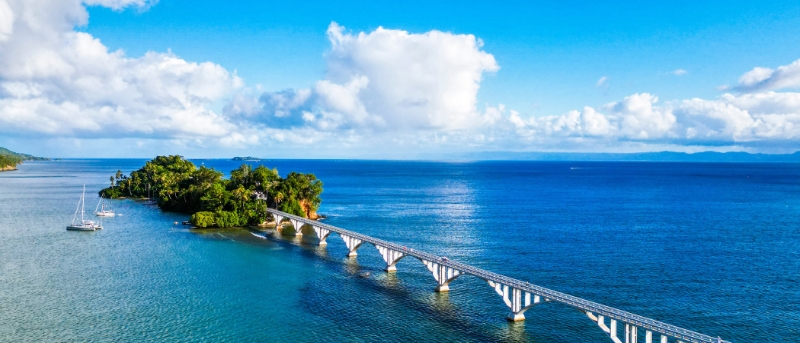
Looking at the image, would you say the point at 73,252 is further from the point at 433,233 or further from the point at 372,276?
the point at 433,233

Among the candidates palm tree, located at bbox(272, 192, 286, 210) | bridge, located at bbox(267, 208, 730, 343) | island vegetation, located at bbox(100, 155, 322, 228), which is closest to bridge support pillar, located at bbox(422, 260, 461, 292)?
bridge, located at bbox(267, 208, 730, 343)

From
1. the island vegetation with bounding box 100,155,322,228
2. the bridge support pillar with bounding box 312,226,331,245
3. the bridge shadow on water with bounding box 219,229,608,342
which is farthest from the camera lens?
the island vegetation with bounding box 100,155,322,228

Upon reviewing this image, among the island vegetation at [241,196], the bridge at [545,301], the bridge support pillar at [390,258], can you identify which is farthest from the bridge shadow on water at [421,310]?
the island vegetation at [241,196]

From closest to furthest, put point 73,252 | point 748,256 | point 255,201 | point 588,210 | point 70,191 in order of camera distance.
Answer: point 748,256 < point 73,252 < point 255,201 < point 588,210 < point 70,191

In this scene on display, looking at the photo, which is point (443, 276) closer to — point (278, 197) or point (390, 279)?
point (390, 279)

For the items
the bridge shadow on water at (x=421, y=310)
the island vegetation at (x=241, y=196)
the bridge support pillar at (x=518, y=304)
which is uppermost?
the island vegetation at (x=241, y=196)

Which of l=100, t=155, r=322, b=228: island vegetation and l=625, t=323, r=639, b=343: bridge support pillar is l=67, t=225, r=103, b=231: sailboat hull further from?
l=625, t=323, r=639, b=343: bridge support pillar

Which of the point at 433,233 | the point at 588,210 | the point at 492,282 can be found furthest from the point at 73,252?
the point at 588,210

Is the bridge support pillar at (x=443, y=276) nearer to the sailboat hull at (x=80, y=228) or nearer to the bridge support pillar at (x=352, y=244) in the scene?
the bridge support pillar at (x=352, y=244)
